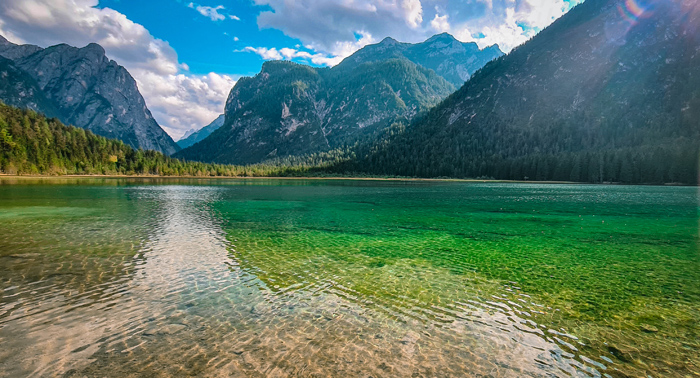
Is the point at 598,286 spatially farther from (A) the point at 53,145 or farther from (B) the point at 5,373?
(A) the point at 53,145

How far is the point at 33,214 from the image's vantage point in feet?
123

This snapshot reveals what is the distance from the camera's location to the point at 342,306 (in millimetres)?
12836

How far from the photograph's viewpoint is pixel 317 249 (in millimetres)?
23188

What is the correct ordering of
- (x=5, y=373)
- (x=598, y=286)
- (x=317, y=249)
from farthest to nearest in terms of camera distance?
(x=317, y=249)
(x=598, y=286)
(x=5, y=373)

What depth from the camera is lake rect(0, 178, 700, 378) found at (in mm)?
8828

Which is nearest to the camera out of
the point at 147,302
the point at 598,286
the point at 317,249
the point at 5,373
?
the point at 5,373

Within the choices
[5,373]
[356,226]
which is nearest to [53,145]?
[356,226]

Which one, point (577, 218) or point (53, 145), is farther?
point (53, 145)

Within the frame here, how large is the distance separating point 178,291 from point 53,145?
246 metres

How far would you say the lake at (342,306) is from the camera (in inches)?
348

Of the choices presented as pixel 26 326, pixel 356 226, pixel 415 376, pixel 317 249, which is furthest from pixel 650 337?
pixel 356 226

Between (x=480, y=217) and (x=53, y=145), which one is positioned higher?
(x=53, y=145)

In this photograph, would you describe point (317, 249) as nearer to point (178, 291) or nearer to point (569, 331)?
point (178, 291)

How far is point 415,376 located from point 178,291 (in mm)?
10954
